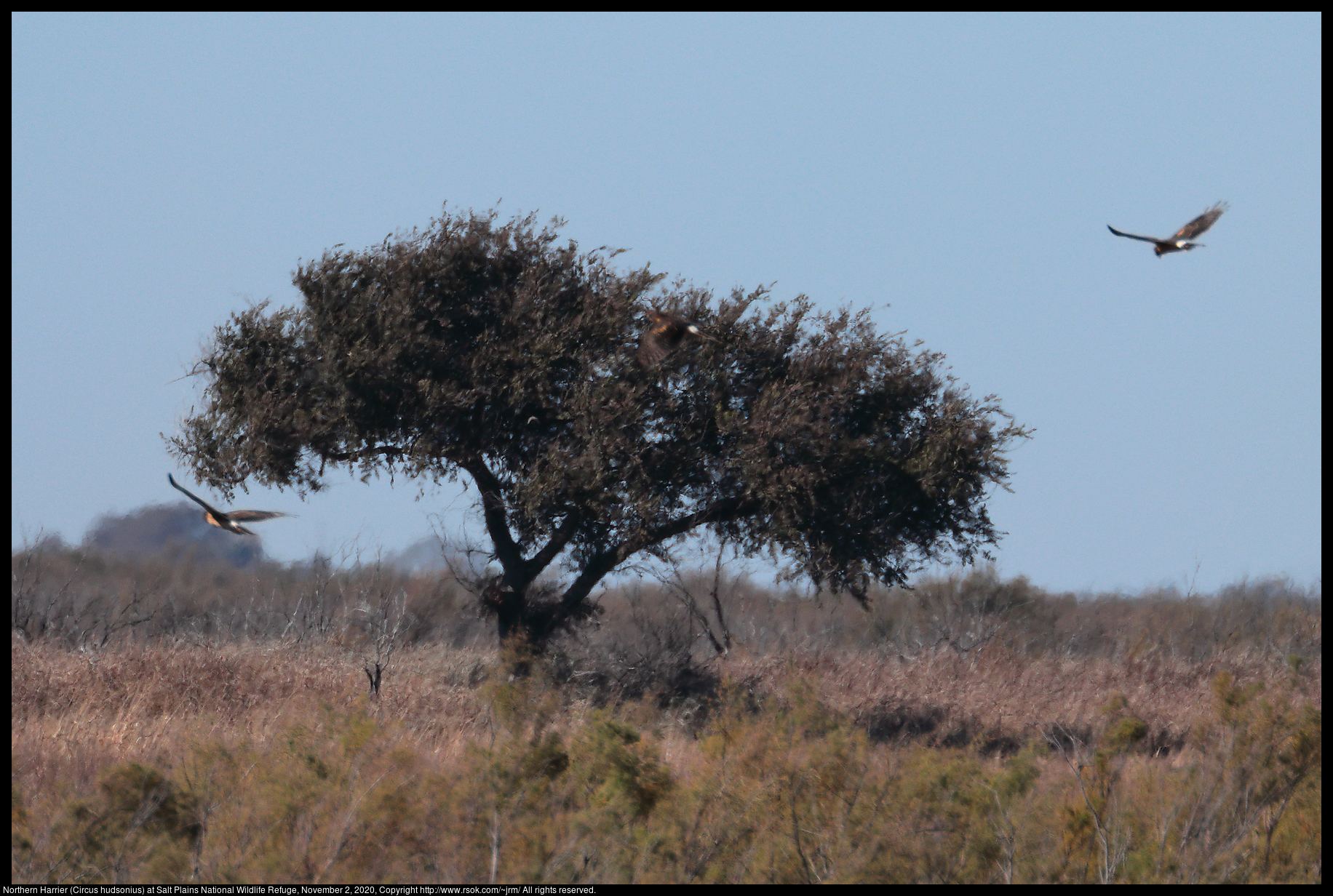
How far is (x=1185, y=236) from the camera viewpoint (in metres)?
10.5

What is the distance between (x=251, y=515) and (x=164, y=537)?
70.7ft

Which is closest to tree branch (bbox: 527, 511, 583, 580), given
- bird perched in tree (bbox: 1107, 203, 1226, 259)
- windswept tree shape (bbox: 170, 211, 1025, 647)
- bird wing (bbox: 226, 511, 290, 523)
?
windswept tree shape (bbox: 170, 211, 1025, 647)

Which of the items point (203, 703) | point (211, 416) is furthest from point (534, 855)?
point (211, 416)

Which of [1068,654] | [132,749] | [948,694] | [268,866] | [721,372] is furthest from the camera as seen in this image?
[1068,654]

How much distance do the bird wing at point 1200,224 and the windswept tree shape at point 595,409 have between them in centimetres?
A: 479

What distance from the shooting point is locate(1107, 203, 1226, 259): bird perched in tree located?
32.4ft

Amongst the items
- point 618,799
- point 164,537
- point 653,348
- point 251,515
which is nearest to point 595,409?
point 653,348

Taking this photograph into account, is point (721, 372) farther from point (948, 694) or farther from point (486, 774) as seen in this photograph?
point (486, 774)

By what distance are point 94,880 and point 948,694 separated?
1325cm

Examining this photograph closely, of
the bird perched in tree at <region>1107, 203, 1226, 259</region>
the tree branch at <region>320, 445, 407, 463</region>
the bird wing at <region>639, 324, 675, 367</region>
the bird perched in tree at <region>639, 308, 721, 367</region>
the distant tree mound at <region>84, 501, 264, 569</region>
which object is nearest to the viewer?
the bird perched in tree at <region>1107, 203, 1226, 259</region>

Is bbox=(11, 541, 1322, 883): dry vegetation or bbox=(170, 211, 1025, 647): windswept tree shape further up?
bbox=(170, 211, 1025, 647): windswept tree shape

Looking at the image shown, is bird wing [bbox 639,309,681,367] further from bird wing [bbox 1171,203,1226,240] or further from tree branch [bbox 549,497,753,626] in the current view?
bird wing [bbox 1171,203,1226,240]

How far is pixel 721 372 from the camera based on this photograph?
15000 millimetres

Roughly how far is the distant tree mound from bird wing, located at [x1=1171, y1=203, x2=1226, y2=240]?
68.6 feet
